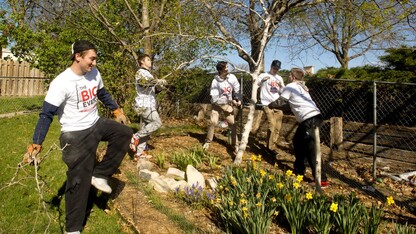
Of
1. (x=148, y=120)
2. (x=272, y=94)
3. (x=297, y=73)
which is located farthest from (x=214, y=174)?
(x=272, y=94)

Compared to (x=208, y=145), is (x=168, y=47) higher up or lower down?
higher up

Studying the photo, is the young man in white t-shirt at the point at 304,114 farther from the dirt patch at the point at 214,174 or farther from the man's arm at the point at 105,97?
the man's arm at the point at 105,97

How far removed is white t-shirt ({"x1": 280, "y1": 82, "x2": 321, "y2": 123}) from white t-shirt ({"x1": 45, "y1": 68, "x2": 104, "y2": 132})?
9.17ft

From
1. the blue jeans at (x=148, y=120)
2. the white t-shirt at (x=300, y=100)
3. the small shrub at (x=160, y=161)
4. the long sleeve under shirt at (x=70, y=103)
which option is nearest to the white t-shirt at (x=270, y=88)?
the white t-shirt at (x=300, y=100)

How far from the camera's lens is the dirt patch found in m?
3.83

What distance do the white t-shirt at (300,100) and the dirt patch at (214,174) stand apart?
45.5 inches

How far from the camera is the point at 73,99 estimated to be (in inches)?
142

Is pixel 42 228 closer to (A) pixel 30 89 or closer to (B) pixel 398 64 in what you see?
(B) pixel 398 64

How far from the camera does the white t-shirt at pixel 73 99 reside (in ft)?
11.3

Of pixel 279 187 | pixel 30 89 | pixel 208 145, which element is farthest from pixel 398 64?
pixel 30 89

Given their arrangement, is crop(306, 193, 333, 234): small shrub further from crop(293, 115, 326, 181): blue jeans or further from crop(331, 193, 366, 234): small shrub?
crop(293, 115, 326, 181): blue jeans

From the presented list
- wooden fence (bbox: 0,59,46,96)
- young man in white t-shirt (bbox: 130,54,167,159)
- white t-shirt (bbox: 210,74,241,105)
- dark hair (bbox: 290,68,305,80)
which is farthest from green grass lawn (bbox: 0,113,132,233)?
wooden fence (bbox: 0,59,46,96)

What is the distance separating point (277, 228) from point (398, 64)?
19.4 ft

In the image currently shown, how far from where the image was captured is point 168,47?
22.7 feet
